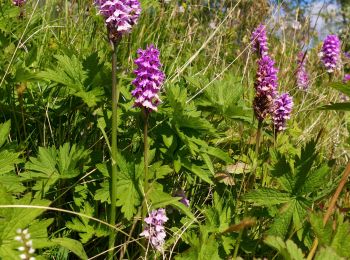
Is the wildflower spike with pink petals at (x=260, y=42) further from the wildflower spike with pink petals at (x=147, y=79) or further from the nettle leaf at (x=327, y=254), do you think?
the nettle leaf at (x=327, y=254)

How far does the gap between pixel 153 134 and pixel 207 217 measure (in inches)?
14.2

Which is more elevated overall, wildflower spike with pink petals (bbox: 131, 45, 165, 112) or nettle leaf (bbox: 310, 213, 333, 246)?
wildflower spike with pink petals (bbox: 131, 45, 165, 112)

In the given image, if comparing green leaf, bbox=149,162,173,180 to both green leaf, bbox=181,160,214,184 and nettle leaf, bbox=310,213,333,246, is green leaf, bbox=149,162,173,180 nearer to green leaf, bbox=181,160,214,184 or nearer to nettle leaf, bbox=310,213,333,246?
green leaf, bbox=181,160,214,184

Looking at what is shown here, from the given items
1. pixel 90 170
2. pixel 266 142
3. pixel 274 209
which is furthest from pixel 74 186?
pixel 266 142

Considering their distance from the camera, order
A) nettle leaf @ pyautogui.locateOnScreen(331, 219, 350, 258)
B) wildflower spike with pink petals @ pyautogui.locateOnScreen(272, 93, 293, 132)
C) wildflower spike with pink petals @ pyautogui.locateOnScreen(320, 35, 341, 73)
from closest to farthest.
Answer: nettle leaf @ pyautogui.locateOnScreen(331, 219, 350, 258), wildflower spike with pink petals @ pyautogui.locateOnScreen(272, 93, 293, 132), wildflower spike with pink petals @ pyautogui.locateOnScreen(320, 35, 341, 73)

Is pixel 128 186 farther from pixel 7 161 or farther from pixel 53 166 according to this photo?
pixel 7 161

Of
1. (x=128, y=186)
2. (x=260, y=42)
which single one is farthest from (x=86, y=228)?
(x=260, y=42)

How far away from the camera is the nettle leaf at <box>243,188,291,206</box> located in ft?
5.29

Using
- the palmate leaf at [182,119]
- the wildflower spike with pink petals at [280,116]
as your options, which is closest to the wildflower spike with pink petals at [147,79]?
the palmate leaf at [182,119]

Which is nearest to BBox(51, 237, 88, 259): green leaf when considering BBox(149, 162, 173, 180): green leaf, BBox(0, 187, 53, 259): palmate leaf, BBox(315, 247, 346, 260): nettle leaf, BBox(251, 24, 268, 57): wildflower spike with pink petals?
BBox(0, 187, 53, 259): palmate leaf

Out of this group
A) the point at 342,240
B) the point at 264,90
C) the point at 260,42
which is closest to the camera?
the point at 342,240

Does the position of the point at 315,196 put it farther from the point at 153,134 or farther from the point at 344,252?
the point at 153,134

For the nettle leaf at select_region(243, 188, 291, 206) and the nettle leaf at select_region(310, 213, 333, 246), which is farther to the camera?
the nettle leaf at select_region(243, 188, 291, 206)

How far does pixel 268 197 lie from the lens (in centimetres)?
162
